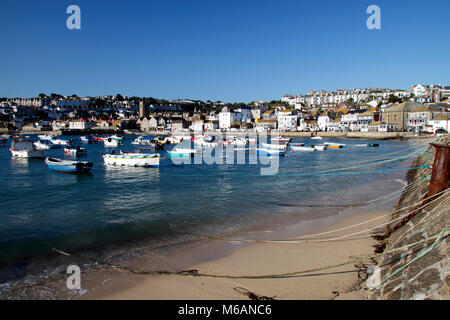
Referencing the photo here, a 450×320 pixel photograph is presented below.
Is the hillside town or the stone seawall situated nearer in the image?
the stone seawall

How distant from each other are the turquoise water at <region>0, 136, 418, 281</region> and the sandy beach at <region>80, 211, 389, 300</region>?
1721 millimetres

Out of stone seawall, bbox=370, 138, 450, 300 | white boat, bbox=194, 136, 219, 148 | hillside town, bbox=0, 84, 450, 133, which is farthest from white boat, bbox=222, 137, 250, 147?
stone seawall, bbox=370, 138, 450, 300

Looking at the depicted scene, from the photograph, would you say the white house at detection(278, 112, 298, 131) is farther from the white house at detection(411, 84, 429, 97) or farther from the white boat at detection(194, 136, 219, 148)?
the white house at detection(411, 84, 429, 97)

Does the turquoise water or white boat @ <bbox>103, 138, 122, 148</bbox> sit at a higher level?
white boat @ <bbox>103, 138, 122, 148</bbox>

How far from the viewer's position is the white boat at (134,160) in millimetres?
27672

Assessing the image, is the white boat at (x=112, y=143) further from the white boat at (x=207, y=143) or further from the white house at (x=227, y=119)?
the white house at (x=227, y=119)

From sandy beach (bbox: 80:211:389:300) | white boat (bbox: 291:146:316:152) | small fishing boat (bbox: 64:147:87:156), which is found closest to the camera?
sandy beach (bbox: 80:211:389:300)

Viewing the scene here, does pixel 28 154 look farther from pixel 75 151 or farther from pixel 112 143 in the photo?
pixel 112 143

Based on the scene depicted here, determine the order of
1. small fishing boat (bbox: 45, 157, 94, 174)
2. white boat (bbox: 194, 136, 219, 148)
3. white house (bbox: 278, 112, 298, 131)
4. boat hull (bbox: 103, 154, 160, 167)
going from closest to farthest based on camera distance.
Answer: small fishing boat (bbox: 45, 157, 94, 174)
boat hull (bbox: 103, 154, 160, 167)
white boat (bbox: 194, 136, 219, 148)
white house (bbox: 278, 112, 298, 131)

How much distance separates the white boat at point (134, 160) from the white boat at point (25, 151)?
13605 millimetres

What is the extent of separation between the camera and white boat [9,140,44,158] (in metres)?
36.2

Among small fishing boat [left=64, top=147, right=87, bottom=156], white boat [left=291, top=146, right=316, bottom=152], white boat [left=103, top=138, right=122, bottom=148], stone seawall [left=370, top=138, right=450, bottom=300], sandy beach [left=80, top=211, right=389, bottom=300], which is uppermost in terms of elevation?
white boat [left=103, top=138, right=122, bottom=148]

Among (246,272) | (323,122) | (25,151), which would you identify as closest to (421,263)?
(246,272)
